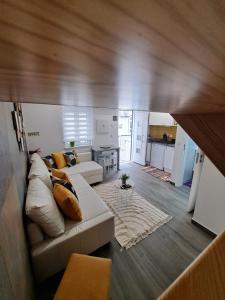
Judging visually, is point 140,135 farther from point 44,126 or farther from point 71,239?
point 71,239

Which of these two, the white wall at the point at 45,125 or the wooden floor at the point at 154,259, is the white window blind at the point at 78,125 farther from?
Result: the wooden floor at the point at 154,259

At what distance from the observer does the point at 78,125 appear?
4.16 metres

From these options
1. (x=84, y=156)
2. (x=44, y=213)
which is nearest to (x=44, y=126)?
(x=84, y=156)

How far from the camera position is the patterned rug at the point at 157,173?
12.8 feet

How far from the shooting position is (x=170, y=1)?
12cm

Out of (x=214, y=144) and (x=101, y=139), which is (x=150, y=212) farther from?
(x=101, y=139)

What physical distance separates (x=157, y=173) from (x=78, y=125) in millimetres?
2573

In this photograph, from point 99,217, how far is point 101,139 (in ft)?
9.53

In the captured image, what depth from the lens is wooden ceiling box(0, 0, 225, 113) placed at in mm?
123

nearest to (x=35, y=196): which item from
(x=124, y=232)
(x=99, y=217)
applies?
(x=99, y=217)

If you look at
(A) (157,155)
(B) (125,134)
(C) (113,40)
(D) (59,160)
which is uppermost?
(C) (113,40)

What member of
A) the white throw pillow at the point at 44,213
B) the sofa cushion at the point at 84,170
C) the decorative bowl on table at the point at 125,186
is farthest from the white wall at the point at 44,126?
the white throw pillow at the point at 44,213

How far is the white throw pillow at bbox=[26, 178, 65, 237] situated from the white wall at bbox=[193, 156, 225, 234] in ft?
6.18

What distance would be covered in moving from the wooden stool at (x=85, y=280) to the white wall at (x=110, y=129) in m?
3.40
